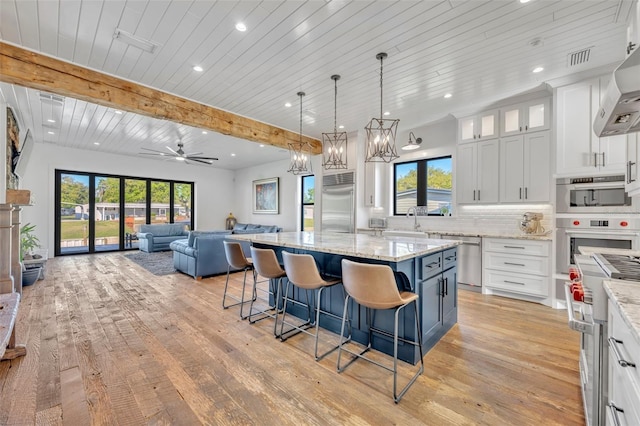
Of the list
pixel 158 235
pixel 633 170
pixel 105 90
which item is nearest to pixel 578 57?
pixel 633 170

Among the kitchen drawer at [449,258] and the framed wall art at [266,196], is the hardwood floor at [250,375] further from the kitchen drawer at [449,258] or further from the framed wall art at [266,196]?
the framed wall art at [266,196]

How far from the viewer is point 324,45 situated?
2695 mm

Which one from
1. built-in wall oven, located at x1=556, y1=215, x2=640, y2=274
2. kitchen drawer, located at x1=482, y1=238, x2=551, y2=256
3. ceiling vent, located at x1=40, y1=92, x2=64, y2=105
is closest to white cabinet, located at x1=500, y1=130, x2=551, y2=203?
built-in wall oven, located at x1=556, y1=215, x2=640, y2=274

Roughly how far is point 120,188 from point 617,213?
419 inches

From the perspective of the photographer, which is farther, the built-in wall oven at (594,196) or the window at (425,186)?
the window at (425,186)

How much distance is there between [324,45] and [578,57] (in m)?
2.71

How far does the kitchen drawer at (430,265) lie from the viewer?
2264mm

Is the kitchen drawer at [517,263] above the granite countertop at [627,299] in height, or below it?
below

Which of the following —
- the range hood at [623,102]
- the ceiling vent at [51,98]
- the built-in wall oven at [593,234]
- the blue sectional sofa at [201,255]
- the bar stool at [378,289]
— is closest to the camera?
the range hood at [623,102]

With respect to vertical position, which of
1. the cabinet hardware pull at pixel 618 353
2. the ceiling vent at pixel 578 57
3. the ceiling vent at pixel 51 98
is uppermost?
the ceiling vent at pixel 51 98

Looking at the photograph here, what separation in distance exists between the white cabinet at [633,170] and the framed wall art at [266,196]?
7523 mm

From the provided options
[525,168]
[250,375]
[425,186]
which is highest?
[525,168]

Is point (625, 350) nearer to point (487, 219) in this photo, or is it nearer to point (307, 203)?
point (487, 219)

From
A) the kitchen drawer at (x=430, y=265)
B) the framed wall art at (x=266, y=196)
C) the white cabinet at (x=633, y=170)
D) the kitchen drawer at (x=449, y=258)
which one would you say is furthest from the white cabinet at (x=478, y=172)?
the framed wall art at (x=266, y=196)
